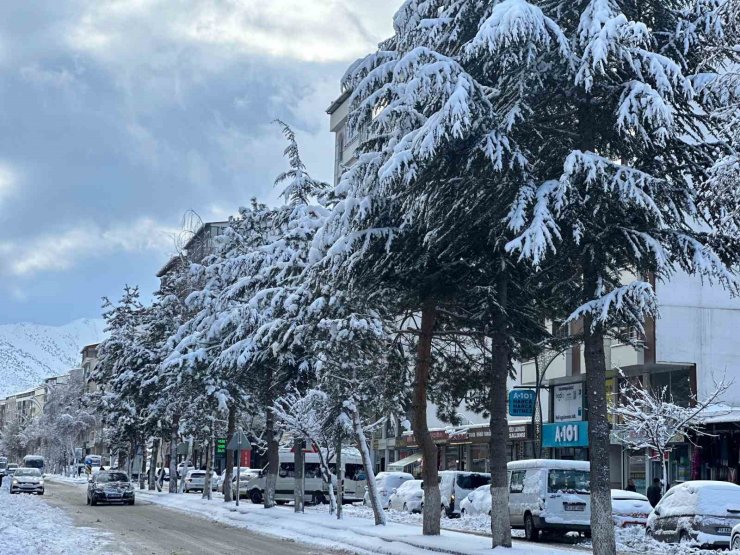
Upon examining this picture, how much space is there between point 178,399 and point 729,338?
2694 cm

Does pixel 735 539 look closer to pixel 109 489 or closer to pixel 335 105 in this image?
pixel 109 489

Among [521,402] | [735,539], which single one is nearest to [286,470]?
[521,402]

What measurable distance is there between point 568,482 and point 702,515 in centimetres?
517

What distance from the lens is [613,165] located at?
60.4ft

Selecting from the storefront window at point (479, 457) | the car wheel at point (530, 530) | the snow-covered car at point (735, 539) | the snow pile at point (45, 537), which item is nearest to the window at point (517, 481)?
the car wheel at point (530, 530)

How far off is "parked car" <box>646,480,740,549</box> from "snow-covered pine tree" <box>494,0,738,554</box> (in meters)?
5.46

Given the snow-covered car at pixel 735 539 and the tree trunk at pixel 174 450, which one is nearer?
the snow-covered car at pixel 735 539

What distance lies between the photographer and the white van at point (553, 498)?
91.9ft

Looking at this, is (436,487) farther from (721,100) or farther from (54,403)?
(54,403)

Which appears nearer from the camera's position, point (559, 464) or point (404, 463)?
point (559, 464)

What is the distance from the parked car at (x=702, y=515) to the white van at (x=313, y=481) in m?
24.0

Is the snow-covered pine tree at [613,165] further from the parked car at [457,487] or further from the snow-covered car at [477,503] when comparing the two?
the parked car at [457,487]

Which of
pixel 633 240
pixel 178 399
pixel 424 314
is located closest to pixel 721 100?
pixel 633 240

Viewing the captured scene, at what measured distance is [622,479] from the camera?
4656 cm
